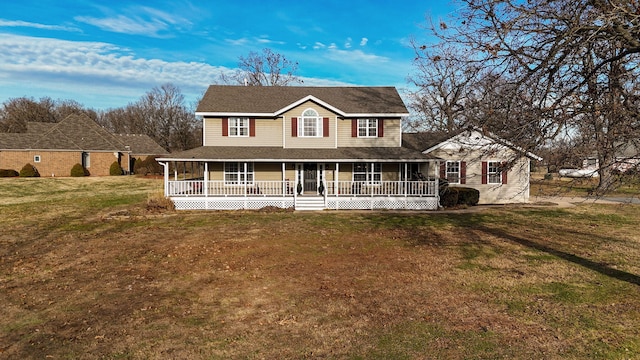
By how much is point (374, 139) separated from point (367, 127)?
885 millimetres

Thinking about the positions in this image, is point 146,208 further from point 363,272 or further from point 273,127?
point 363,272

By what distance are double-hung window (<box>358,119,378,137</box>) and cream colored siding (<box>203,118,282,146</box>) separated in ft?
16.7

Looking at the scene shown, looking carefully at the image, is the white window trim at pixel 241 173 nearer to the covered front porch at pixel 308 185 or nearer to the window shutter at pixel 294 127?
the covered front porch at pixel 308 185

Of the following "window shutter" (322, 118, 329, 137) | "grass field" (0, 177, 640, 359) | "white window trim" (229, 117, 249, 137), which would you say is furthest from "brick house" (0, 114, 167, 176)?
"window shutter" (322, 118, 329, 137)

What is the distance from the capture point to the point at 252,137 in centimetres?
2322

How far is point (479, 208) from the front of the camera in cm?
2106

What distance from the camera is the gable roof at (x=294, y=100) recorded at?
894 inches

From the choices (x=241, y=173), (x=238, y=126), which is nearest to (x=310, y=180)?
(x=241, y=173)

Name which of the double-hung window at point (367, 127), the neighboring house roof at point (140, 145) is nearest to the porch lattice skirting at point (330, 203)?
the double-hung window at point (367, 127)

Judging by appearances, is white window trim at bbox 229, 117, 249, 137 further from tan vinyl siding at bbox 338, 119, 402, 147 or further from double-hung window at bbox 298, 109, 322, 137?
tan vinyl siding at bbox 338, 119, 402, 147

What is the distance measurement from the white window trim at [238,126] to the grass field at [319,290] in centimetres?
852

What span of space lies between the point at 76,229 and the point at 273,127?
Answer: 1201 cm

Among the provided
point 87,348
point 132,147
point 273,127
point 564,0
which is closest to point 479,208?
point 273,127

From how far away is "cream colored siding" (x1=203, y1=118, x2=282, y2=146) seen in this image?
2314 centimetres
